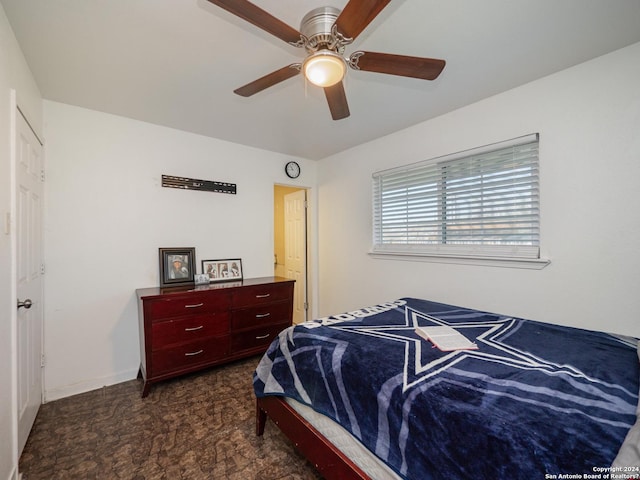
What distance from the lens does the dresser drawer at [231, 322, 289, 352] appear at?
110 inches

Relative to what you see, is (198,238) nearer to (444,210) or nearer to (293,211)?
(293,211)

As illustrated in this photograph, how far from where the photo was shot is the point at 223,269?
10.4 feet

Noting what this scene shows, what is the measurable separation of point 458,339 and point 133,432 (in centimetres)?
224

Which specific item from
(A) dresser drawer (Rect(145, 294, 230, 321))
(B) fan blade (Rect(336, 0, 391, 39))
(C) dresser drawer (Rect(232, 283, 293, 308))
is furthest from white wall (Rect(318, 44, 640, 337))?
(A) dresser drawer (Rect(145, 294, 230, 321))

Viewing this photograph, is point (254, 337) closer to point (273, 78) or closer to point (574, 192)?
point (273, 78)

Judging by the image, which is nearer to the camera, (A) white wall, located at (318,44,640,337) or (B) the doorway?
(A) white wall, located at (318,44,640,337)

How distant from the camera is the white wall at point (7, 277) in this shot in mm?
1352

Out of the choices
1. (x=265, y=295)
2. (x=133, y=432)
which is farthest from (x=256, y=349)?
(x=133, y=432)

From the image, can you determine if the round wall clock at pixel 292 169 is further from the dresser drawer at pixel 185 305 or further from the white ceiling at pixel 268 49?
the dresser drawer at pixel 185 305

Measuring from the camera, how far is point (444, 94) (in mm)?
2199

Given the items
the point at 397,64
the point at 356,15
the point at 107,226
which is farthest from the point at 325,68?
the point at 107,226

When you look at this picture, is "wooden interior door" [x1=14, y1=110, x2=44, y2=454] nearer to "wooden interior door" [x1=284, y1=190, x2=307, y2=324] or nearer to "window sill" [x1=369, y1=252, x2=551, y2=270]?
"wooden interior door" [x1=284, y1=190, x2=307, y2=324]

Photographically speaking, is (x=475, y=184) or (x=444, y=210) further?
(x=444, y=210)

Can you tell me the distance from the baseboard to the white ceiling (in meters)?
2.44
